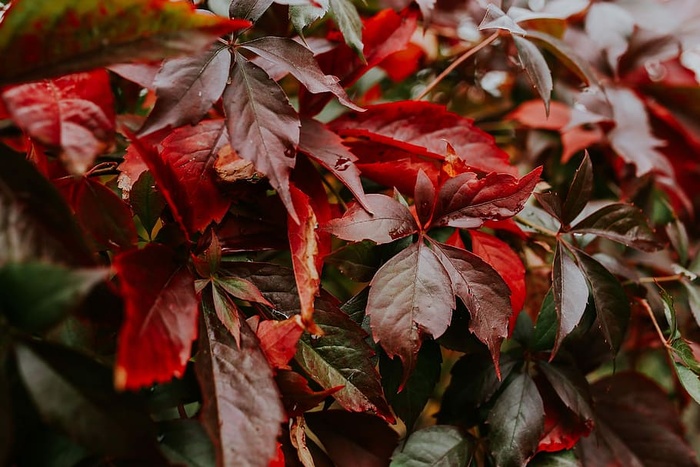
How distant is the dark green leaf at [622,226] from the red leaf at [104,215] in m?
0.39

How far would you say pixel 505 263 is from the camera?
513mm

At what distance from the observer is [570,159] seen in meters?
0.84

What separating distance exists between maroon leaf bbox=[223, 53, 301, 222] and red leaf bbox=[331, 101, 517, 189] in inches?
4.9

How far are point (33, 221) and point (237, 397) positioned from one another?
0.52ft

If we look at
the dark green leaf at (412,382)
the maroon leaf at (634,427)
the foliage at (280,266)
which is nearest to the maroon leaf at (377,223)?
the foliage at (280,266)

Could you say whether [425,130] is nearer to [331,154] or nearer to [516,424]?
[331,154]

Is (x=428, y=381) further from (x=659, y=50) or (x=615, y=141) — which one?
(x=659, y=50)

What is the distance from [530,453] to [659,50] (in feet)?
2.21

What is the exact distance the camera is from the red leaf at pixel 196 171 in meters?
0.42

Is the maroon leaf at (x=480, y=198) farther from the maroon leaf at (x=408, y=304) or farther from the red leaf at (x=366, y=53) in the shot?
the red leaf at (x=366, y=53)

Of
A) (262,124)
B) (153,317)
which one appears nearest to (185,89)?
(262,124)

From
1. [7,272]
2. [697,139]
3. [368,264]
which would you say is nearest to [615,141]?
[697,139]

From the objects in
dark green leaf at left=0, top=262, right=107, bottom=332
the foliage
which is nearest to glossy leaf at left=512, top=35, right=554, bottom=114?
the foliage

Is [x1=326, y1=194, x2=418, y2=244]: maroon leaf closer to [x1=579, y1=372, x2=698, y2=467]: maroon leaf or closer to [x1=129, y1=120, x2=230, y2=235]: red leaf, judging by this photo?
[x1=129, y1=120, x2=230, y2=235]: red leaf
